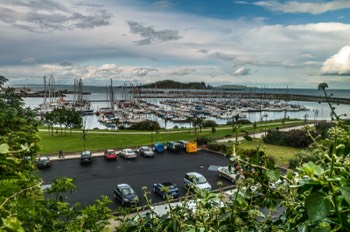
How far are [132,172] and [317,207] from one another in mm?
23748

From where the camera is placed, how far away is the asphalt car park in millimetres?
19781

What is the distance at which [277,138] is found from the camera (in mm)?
34000

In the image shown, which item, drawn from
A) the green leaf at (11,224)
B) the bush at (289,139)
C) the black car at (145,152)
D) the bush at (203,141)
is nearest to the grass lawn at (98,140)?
the bush at (203,141)

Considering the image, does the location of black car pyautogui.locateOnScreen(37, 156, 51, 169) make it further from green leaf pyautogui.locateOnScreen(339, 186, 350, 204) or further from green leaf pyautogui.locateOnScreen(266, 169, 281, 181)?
green leaf pyautogui.locateOnScreen(339, 186, 350, 204)

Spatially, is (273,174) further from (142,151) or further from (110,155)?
(142,151)

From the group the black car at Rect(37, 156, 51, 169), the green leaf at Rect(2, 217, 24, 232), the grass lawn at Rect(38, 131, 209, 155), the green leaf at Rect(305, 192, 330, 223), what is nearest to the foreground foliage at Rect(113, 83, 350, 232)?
the green leaf at Rect(305, 192, 330, 223)

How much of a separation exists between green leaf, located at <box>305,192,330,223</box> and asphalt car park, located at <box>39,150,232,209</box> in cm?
1716

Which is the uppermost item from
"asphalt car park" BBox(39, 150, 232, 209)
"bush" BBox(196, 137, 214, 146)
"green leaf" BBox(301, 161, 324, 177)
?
"green leaf" BBox(301, 161, 324, 177)

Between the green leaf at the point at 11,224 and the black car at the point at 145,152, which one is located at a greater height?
the green leaf at the point at 11,224

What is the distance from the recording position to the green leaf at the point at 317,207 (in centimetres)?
106

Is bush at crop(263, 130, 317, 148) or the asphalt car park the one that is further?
bush at crop(263, 130, 317, 148)

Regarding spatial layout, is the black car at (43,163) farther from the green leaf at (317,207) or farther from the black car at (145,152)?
the green leaf at (317,207)

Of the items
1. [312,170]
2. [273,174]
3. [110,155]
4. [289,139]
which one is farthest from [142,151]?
[312,170]

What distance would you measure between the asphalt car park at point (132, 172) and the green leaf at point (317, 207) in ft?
56.3
